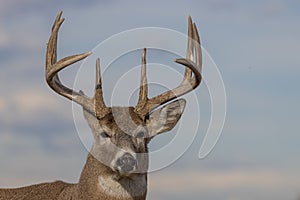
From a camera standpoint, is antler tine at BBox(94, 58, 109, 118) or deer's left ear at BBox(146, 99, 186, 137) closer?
antler tine at BBox(94, 58, 109, 118)

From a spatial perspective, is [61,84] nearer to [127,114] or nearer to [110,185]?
[127,114]

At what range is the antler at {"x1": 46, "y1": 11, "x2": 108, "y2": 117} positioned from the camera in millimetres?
11336

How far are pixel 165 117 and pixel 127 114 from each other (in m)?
0.51

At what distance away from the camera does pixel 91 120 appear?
11.4 metres

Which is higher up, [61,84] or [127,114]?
[61,84]

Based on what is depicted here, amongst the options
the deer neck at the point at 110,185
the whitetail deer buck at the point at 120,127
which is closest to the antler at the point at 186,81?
the whitetail deer buck at the point at 120,127

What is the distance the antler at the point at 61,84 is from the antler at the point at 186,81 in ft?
1.53

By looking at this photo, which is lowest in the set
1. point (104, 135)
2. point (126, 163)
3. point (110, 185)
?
point (110, 185)

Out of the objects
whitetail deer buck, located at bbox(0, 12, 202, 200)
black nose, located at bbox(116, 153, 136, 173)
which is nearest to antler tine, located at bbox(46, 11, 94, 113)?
whitetail deer buck, located at bbox(0, 12, 202, 200)

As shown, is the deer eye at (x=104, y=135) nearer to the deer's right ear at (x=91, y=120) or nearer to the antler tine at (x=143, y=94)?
the deer's right ear at (x=91, y=120)

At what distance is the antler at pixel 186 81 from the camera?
453 inches

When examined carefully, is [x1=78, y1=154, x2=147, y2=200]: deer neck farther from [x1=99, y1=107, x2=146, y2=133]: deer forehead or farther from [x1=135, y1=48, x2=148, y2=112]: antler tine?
[x1=135, y1=48, x2=148, y2=112]: antler tine

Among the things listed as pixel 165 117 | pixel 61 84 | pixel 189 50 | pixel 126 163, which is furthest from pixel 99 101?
pixel 189 50

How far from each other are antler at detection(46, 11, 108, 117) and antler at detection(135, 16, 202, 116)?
1.53ft
